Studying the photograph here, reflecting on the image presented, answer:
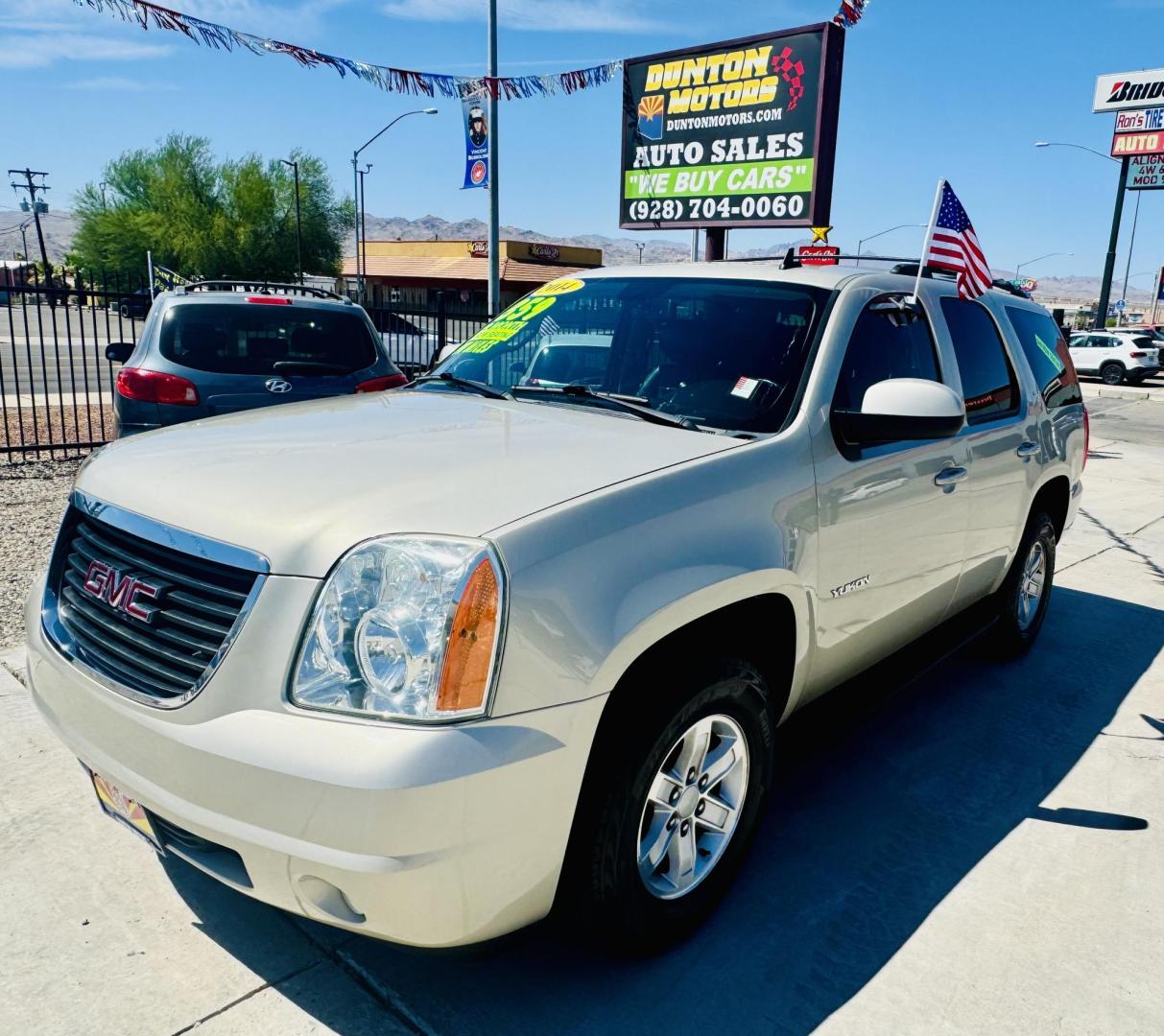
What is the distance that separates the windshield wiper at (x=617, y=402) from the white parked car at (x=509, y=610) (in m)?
0.02

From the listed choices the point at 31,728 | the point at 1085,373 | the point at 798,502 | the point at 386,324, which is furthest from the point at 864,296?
the point at 1085,373

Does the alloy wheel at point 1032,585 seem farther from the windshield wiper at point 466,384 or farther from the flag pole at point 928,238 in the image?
the windshield wiper at point 466,384

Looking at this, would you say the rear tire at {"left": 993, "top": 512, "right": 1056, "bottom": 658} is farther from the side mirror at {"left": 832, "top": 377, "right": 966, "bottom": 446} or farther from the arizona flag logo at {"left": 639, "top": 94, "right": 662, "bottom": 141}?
the arizona flag logo at {"left": 639, "top": 94, "right": 662, "bottom": 141}

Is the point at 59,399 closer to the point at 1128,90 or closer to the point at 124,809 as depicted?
the point at 124,809

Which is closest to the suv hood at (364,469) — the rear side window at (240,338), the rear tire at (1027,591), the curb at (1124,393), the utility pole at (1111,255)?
the rear tire at (1027,591)

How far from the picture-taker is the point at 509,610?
2.03 meters

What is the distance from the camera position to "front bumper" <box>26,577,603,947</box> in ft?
6.30

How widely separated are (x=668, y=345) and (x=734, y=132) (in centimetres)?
1007

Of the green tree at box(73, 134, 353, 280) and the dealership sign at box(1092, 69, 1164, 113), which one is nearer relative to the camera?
the dealership sign at box(1092, 69, 1164, 113)

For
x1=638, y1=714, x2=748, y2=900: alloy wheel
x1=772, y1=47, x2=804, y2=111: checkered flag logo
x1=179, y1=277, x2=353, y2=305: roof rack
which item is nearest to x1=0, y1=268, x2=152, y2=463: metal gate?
x1=179, y1=277, x2=353, y2=305: roof rack

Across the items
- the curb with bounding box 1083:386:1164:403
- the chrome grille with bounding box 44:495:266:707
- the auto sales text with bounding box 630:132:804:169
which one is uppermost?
the auto sales text with bounding box 630:132:804:169

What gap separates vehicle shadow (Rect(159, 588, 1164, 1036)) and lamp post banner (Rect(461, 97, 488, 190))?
11.4 m

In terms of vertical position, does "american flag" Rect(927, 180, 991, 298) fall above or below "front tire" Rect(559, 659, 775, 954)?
above

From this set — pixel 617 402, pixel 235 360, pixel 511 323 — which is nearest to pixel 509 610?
pixel 617 402
